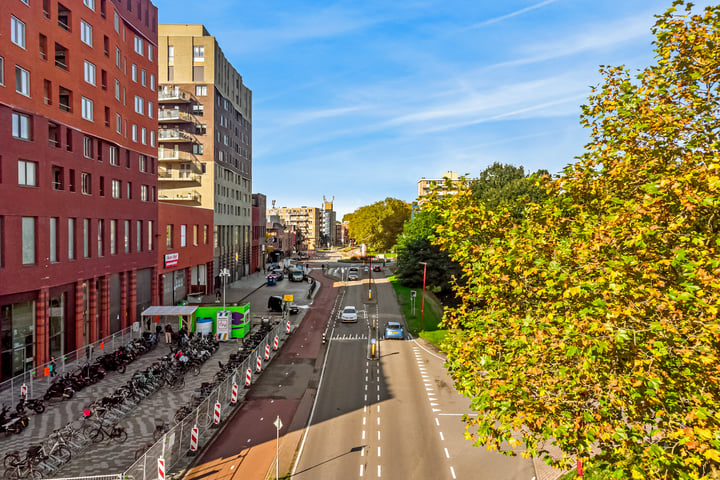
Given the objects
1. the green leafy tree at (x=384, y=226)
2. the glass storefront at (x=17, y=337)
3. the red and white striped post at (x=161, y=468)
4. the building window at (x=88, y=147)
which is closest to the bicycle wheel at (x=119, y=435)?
the red and white striped post at (x=161, y=468)

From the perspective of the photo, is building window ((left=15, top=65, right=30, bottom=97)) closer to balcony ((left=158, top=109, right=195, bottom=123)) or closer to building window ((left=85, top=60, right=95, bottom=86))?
building window ((left=85, top=60, right=95, bottom=86))

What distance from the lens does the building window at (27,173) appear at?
935 inches

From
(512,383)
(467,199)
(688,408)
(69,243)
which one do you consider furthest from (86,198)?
(688,408)

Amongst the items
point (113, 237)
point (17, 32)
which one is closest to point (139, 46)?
point (17, 32)

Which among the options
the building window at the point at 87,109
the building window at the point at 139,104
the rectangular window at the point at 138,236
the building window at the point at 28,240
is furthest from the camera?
the building window at the point at 139,104

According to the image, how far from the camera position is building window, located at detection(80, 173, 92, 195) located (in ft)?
96.5

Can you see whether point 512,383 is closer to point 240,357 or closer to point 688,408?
point 688,408

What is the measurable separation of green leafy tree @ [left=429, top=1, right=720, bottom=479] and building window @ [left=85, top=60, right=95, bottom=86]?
2938 cm

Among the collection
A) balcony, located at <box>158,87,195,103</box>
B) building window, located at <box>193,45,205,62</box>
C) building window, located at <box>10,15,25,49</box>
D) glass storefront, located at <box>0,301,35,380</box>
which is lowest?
glass storefront, located at <box>0,301,35,380</box>

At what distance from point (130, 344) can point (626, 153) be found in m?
30.8

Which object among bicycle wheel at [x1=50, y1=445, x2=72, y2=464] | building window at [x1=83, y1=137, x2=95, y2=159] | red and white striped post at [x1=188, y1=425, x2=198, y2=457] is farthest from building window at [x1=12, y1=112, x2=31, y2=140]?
red and white striped post at [x1=188, y1=425, x2=198, y2=457]

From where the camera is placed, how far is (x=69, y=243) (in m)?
28.0

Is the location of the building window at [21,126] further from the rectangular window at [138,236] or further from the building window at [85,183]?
the rectangular window at [138,236]

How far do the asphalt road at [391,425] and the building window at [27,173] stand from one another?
19402 mm
